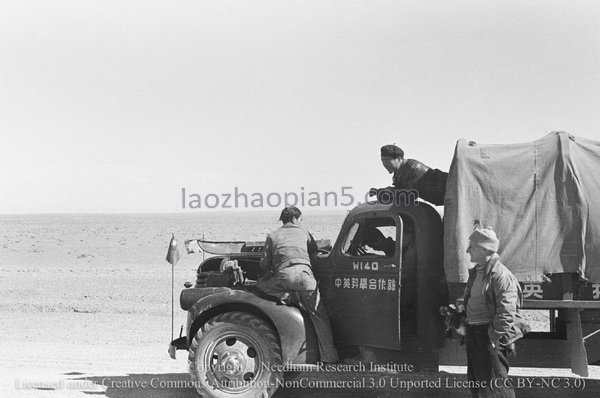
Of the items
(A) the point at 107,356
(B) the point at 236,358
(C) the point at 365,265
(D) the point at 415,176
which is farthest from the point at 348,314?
(A) the point at 107,356

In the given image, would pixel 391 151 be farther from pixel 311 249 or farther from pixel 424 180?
pixel 311 249

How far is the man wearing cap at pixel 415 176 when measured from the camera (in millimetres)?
7957

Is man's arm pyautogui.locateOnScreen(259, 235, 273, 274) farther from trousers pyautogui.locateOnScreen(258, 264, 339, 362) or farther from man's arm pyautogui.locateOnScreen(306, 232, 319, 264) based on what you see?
man's arm pyautogui.locateOnScreen(306, 232, 319, 264)

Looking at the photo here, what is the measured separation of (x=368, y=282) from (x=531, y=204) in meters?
1.76

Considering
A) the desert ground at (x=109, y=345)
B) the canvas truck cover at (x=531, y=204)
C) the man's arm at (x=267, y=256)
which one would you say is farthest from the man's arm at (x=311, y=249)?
the desert ground at (x=109, y=345)

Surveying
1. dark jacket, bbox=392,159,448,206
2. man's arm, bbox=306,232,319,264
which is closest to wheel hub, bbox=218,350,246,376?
man's arm, bbox=306,232,319,264

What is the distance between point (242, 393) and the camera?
7.86 m

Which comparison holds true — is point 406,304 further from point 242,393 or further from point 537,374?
point 537,374

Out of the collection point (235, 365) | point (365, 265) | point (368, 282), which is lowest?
point (235, 365)

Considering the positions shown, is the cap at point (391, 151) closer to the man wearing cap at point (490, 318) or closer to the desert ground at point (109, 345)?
the man wearing cap at point (490, 318)

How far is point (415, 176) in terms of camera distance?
315 inches

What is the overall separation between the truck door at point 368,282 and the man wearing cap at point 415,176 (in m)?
0.43

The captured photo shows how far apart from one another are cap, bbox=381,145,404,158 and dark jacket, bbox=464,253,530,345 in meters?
2.05

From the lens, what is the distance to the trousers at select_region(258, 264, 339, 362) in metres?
7.81
